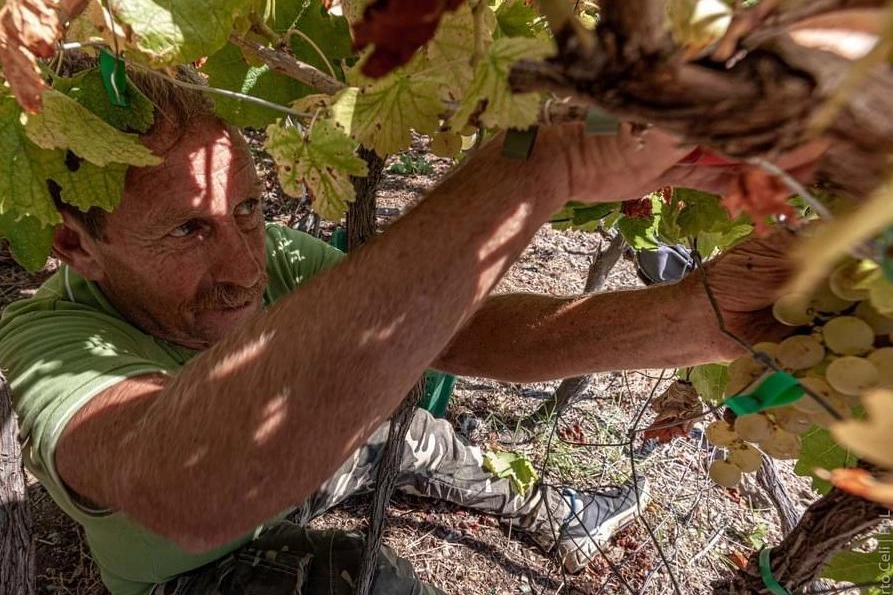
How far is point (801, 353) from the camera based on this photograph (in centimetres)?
76

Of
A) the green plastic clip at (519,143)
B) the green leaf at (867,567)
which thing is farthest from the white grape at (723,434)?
the green plastic clip at (519,143)

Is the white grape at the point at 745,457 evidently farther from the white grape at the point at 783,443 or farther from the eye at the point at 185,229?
the eye at the point at 185,229

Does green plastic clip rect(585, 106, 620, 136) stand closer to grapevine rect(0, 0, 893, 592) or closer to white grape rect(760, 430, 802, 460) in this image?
grapevine rect(0, 0, 893, 592)

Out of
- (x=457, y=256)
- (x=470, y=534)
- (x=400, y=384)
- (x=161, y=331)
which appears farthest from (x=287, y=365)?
(x=470, y=534)

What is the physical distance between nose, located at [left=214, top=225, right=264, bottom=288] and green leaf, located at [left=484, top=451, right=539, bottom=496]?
5.31ft

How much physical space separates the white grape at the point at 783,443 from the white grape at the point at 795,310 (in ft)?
0.50

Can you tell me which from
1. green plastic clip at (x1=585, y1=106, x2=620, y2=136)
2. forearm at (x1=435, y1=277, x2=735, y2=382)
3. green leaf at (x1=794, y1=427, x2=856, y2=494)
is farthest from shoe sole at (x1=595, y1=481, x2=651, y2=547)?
green plastic clip at (x1=585, y1=106, x2=620, y2=136)

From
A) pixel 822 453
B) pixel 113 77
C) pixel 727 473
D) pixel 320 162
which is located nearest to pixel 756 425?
pixel 727 473

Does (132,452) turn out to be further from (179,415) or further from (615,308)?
(615,308)

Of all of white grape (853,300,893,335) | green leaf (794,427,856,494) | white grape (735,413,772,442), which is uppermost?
white grape (853,300,893,335)

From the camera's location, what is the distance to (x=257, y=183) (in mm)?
1340

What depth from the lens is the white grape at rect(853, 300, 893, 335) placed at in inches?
28.1

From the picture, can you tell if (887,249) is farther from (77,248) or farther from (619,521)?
(619,521)

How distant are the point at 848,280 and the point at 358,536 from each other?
168 cm
